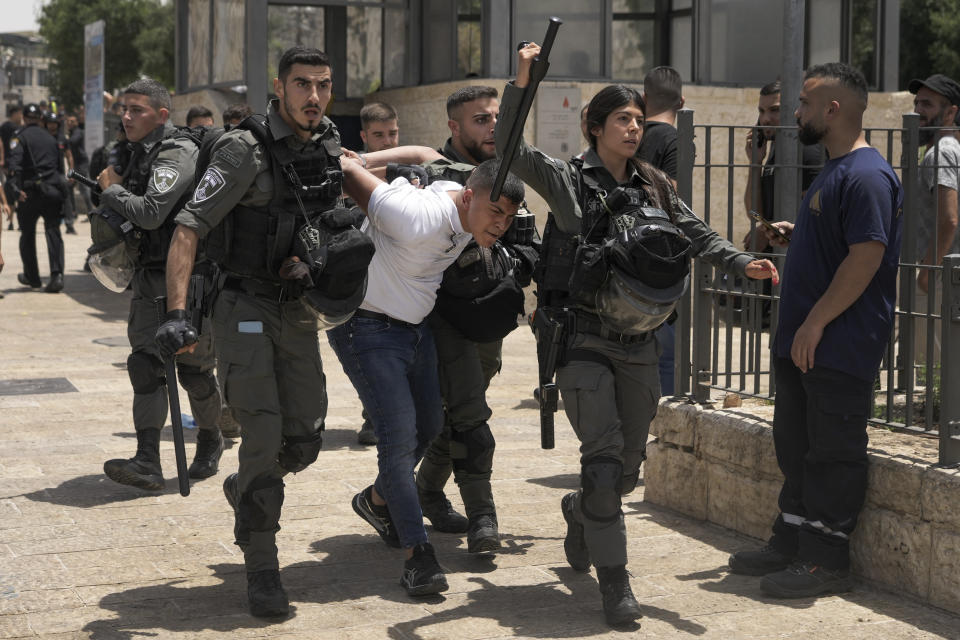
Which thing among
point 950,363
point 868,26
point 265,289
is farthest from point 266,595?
point 868,26

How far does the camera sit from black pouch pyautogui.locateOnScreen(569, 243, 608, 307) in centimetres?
461

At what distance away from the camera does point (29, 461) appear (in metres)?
7.21

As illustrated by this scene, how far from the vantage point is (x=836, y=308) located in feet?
15.8

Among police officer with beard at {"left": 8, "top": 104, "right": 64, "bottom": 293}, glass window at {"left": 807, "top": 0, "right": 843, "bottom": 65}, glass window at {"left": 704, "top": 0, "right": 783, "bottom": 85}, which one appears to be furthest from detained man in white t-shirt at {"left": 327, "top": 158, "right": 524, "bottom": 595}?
police officer with beard at {"left": 8, "top": 104, "right": 64, "bottom": 293}

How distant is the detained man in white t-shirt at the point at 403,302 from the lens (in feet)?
15.8

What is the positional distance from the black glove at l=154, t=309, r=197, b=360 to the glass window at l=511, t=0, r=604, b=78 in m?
9.89

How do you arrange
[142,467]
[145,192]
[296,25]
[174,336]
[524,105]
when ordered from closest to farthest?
[524,105] → [174,336] → [145,192] → [142,467] → [296,25]

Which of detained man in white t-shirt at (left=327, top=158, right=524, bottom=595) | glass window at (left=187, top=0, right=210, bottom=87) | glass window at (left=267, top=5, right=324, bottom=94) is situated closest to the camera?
detained man in white t-shirt at (left=327, top=158, right=524, bottom=595)

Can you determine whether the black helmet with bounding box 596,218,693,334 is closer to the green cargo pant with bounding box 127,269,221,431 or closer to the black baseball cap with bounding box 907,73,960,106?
the green cargo pant with bounding box 127,269,221,431

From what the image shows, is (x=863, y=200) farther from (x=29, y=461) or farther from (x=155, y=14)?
(x=155, y=14)

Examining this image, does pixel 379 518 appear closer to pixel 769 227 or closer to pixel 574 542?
pixel 574 542

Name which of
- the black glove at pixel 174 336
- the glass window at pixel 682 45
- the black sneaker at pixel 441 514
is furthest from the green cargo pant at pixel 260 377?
the glass window at pixel 682 45

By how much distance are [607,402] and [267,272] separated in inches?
52.1

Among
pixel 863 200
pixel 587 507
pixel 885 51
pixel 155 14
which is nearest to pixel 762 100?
pixel 863 200
